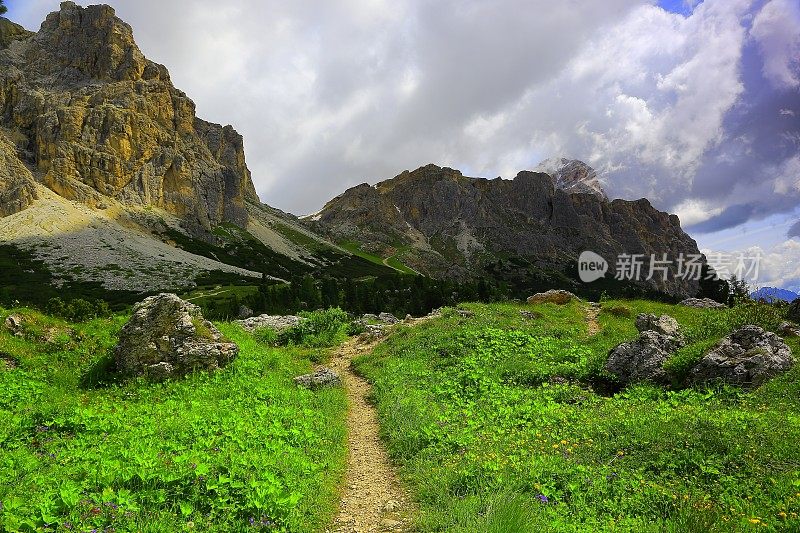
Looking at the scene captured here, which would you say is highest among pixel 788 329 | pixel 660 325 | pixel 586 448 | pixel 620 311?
pixel 620 311

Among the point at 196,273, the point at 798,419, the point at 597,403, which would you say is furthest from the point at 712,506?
the point at 196,273

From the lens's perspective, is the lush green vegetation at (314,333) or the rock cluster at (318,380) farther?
the lush green vegetation at (314,333)

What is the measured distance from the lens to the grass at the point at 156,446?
6965mm

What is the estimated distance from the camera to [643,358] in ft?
Result: 58.1

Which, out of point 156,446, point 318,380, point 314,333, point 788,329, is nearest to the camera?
point 156,446

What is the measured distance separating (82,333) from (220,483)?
16.9 metres

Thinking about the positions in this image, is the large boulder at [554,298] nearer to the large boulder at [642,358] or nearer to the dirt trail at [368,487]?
the large boulder at [642,358]

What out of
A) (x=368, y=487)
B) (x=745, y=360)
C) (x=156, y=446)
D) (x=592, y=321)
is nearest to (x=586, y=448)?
(x=368, y=487)

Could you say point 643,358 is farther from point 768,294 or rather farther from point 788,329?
point 768,294

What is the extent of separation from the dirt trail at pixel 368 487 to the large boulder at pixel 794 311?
2361 centimetres

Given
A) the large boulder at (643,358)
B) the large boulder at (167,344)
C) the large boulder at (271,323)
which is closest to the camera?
the large boulder at (643,358)

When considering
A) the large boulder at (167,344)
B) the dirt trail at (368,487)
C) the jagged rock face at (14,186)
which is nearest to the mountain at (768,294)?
the dirt trail at (368,487)

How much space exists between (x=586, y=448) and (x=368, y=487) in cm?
536

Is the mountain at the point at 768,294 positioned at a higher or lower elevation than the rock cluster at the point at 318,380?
higher
